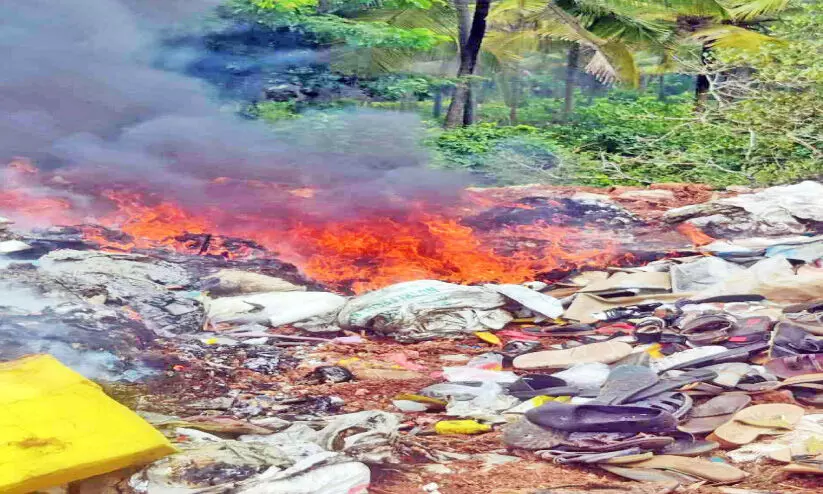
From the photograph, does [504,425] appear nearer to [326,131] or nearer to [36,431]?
[36,431]

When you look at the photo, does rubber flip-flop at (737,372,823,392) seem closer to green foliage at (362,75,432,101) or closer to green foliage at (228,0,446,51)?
green foliage at (362,75,432,101)

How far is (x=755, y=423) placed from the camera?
2.96m

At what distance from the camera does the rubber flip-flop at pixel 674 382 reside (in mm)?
3104

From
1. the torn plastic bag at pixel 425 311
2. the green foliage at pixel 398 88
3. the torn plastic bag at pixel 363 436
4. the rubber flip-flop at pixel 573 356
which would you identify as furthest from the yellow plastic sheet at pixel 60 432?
the green foliage at pixel 398 88

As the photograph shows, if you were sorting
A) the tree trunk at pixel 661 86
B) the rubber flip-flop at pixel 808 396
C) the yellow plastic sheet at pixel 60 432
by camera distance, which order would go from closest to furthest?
the yellow plastic sheet at pixel 60 432 → the rubber flip-flop at pixel 808 396 → the tree trunk at pixel 661 86

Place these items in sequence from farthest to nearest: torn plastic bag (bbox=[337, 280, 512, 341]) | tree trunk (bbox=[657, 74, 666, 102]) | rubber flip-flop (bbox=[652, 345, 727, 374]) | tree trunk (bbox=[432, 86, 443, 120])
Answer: tree trunk (bbox=[657, 74, 666, 102]) < tree trunk (bbox=[432, 86, 443, 120]) < torn plastic bag (bbox=[337, 280, 512, 341]) < rubber flip-flop (bbox=[652, 345, 727, 374])

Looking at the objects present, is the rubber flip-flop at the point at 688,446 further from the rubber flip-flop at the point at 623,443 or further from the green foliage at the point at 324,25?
the green foliage at the point at 324,25

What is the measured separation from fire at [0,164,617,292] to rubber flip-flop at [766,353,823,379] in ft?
3.32

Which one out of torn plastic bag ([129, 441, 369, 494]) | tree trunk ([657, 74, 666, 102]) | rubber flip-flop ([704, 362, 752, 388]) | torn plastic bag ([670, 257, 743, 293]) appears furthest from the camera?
tree trunk ([657, 74, 666, 102])

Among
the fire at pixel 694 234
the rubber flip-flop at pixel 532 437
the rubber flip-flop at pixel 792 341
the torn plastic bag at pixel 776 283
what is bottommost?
the rubber flip-flop at pixel 532 437

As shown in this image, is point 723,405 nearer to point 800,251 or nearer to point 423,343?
point 423,343

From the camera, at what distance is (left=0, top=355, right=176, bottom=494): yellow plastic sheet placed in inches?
93.0

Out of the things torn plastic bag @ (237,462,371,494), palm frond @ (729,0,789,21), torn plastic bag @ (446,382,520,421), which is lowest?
torn plastic bag @ (446,382,520,421)

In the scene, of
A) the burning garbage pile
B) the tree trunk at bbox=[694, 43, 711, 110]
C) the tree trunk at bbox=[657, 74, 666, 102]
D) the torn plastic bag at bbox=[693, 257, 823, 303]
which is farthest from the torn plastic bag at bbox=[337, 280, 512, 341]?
the tree trunk at bbox=[694, 43, 711, 110]
